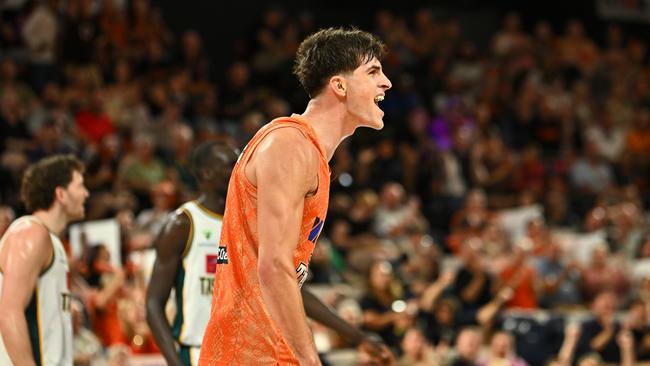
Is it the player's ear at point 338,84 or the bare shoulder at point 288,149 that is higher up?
the player's ear at point 338,84

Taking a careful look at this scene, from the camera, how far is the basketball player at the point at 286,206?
10.6 feet

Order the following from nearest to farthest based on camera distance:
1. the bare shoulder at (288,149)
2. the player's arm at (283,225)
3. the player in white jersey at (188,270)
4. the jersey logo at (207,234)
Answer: the player's arm at (283,225), the bare shoulder at (288,149), the player in white jersey at (188,270), the jersey logo at (207,234)

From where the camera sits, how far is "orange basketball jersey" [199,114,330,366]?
3.40m

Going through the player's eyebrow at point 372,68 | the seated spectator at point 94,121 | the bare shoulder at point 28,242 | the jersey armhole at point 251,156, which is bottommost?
the seated spectator at point 94,121

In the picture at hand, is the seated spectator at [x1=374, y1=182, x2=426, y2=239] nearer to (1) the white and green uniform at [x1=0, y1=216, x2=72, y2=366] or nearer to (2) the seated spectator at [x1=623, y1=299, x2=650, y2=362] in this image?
(2) the seated spectator at [x1=623, y1=299, x2=650, y2=362]

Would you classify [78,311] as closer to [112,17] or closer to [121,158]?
[121,158]

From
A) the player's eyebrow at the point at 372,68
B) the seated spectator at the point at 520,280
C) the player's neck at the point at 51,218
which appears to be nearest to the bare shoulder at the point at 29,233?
the player's neck at the point at 51,218

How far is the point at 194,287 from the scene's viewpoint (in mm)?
5254

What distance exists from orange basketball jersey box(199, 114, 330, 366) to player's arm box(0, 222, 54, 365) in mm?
1438

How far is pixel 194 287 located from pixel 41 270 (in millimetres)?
762

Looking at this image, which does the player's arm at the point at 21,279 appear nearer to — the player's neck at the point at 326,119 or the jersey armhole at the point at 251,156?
the jersey armhole at the point at 251,156

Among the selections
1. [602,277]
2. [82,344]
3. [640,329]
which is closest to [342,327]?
[82,344]

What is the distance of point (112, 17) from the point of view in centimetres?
1488

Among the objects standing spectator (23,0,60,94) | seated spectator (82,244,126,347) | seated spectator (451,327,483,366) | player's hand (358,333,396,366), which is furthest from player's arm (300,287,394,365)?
standing spectator (23,0,60,94)
